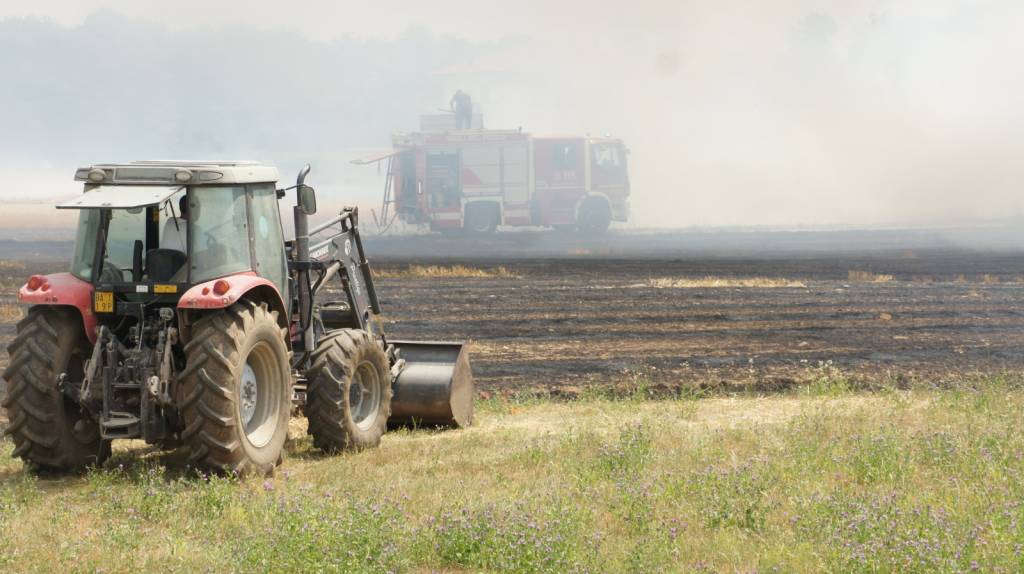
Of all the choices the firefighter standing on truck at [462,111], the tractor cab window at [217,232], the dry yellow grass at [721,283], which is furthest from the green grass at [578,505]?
the firefighter standing on truck at [462,111]

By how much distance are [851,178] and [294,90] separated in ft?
300

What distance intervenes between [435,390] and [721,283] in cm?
1728

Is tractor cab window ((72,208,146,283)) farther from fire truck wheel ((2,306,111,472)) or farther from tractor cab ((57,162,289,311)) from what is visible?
fire truck wheel ((2,306,111,472))

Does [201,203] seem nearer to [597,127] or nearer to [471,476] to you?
[471,476]

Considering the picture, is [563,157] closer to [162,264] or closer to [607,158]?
[607,158]

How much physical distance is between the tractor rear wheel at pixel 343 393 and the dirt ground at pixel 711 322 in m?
3.81

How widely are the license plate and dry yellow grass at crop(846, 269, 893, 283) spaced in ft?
74.9

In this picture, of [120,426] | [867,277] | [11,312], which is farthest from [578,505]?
[867,277]

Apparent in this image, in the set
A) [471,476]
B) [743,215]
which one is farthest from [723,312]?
[743,215]

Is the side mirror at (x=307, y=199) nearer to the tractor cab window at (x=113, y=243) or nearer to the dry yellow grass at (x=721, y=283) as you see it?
the tractor cab window at (x=113, y=243)

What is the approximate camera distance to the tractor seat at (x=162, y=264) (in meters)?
9.17

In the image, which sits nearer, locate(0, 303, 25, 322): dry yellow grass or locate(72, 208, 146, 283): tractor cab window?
locate(72, 208, 146, 283): tractor cab window

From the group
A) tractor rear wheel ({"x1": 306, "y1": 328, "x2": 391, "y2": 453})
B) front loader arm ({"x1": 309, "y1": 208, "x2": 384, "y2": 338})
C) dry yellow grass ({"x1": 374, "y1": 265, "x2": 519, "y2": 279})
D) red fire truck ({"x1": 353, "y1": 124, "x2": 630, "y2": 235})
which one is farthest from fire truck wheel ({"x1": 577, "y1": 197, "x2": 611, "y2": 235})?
tractor rear wheel ({"x1": 306, "y1": 328, "x2": 391, "y2": 453})

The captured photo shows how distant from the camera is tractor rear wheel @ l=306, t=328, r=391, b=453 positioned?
10.1m
